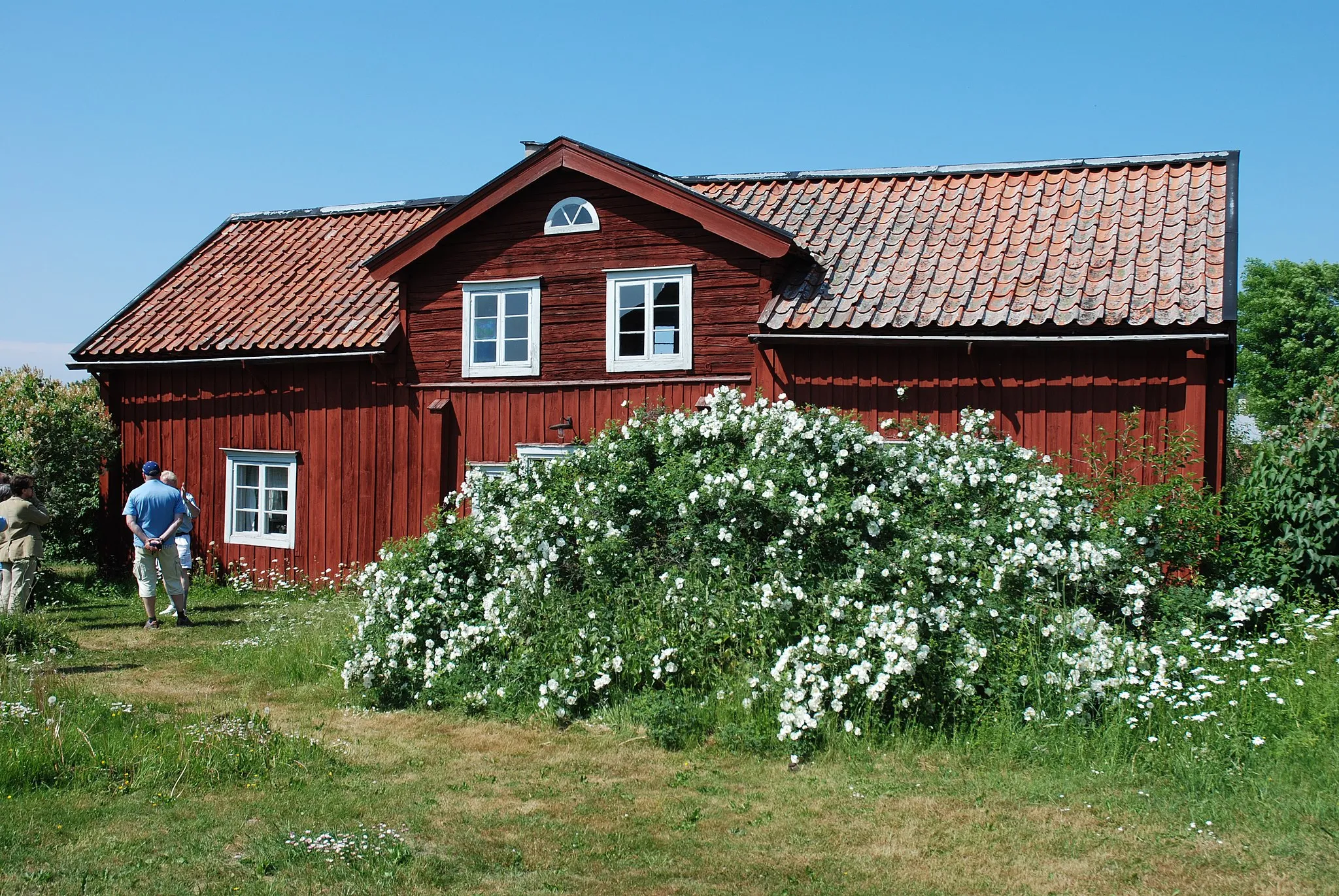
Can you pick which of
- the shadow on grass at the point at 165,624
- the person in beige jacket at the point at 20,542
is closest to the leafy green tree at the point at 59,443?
the shadow on grass at the point at 165,624

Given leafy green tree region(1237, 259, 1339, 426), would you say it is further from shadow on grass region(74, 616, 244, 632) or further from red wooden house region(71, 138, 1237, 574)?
shadow on grass region(74, 616, 244, 632)

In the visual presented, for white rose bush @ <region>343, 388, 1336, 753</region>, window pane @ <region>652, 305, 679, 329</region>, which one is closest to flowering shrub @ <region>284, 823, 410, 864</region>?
white rose bush @ <region>343, 388, 1336, 753</region>

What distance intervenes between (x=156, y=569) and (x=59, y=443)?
4.66 metres

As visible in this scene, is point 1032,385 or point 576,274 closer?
point 1032,385

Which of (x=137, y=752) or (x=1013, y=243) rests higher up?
(x=1013, y=243)

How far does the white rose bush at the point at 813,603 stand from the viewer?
24.2 ft

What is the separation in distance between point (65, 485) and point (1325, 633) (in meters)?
15.9

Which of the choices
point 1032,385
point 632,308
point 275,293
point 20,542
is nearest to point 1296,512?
point 1032,385

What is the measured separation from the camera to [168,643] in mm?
11609

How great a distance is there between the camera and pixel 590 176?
1404 centimetres

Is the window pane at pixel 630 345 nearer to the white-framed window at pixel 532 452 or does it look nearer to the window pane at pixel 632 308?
the window pane at pixel 632 308

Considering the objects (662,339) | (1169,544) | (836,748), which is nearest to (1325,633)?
(1169,544)

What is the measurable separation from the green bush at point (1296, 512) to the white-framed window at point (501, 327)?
27.5ft

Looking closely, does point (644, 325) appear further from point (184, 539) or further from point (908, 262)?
point (184, 539)
